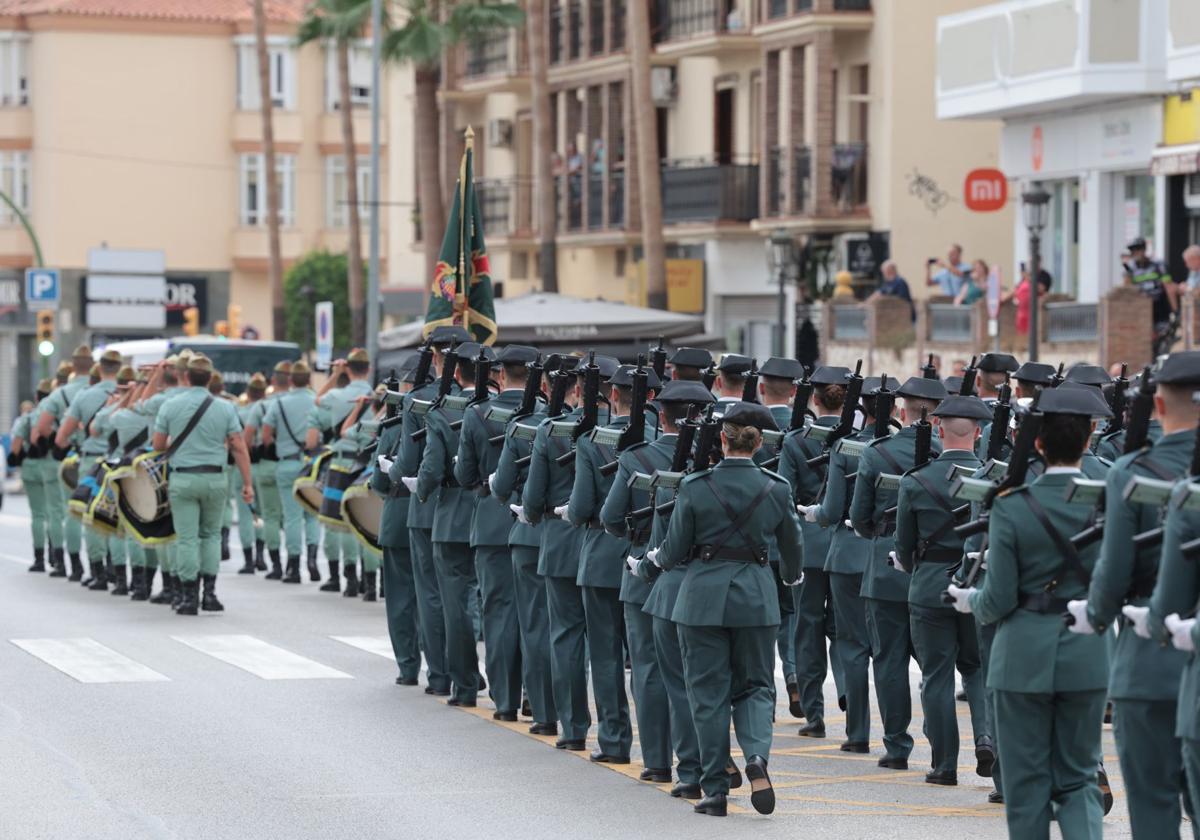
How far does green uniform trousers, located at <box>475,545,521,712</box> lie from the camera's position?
14.1m

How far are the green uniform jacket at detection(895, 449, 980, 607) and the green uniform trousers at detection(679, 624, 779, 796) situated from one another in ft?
3.36

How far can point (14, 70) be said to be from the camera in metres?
73.1

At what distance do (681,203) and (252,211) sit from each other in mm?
31240

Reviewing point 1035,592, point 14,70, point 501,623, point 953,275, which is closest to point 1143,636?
point 1035,592

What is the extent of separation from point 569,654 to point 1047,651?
4400 mm

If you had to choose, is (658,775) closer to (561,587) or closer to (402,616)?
(561,587)

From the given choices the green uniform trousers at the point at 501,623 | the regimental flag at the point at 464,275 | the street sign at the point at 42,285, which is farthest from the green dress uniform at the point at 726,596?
the street sign at the point at 42,285

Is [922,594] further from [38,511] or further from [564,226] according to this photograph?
[564,226]

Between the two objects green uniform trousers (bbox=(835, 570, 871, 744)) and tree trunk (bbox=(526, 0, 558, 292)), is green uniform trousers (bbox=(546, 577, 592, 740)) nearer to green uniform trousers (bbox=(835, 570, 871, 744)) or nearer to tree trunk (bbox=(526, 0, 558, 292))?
green uniform trousers (bbox=(835, 570, 871, 744))

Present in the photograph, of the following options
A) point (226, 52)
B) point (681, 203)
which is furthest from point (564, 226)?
point (226, 52)

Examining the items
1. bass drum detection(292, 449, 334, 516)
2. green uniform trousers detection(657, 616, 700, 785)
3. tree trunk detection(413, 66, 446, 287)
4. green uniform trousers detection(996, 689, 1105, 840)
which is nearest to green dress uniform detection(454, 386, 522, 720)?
green uniform trousers detection(657, 616, 700, 785)

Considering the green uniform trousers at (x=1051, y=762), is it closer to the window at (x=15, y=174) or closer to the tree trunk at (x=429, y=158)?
the tree trunk at (x=429, y=158)

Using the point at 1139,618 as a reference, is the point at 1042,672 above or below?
below

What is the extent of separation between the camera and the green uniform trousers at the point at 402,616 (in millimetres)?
15773
